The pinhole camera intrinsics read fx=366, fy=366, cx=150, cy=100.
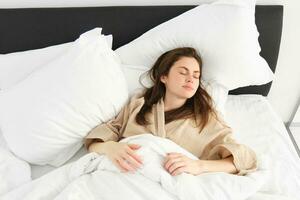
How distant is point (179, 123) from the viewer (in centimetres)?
120

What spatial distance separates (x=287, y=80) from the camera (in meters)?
1.64

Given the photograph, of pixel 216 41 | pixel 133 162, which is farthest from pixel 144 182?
pixel 216 41

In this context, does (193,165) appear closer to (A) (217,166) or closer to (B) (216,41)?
(A) (217,166)

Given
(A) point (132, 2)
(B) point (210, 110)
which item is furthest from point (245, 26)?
(A) point (132, 2)

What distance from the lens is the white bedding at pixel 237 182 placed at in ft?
3.29

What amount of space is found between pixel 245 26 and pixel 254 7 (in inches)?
3.7

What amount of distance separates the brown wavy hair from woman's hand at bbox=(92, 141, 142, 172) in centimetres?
14

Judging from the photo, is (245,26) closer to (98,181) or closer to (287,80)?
(287,80)

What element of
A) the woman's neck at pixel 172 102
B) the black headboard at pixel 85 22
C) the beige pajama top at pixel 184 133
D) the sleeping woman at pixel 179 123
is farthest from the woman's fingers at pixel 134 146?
the black headboard at pixel 85 22

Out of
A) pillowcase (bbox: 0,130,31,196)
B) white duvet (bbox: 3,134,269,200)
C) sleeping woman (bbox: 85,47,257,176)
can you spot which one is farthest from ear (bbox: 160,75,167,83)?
pillowcase (bbox: 0,130,31,196)

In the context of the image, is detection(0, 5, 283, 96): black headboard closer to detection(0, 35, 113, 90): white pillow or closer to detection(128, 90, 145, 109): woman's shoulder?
detection(0, 35, 113, 90): white pillow

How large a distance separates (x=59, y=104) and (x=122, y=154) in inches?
10.7

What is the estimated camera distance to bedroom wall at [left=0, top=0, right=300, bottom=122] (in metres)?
1.43

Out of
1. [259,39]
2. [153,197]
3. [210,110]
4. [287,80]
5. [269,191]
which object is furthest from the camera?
[287,80]
